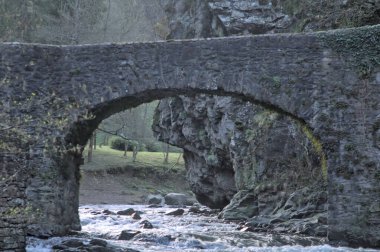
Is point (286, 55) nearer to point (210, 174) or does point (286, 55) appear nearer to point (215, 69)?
point (215, 69)

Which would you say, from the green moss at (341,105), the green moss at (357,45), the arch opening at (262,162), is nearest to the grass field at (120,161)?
the arch opening at (262,162)

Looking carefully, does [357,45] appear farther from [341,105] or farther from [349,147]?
[349,147]

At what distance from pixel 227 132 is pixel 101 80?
31.1 ft

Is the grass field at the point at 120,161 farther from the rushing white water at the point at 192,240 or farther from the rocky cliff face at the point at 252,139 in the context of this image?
the rushing white water at the point at 192,240

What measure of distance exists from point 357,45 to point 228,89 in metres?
3.09

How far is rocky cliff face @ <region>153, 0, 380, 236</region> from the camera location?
53.0 feet

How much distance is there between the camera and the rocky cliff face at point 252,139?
16156 mm

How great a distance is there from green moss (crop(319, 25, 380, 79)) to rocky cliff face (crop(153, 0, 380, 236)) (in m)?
1.99

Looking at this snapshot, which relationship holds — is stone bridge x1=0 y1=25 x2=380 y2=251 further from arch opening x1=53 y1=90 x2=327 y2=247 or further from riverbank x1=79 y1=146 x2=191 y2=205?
riverbank x1=79 y1=146 x2=191 y2=205

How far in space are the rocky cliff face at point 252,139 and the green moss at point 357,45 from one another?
199 centimetres

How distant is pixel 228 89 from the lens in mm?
12219

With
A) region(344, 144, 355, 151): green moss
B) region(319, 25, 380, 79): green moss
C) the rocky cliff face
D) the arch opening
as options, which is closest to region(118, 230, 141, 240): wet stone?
the arch opening

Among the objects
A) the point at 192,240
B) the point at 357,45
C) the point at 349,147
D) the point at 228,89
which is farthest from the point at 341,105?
the point at 192,240

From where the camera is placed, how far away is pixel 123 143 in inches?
1592
